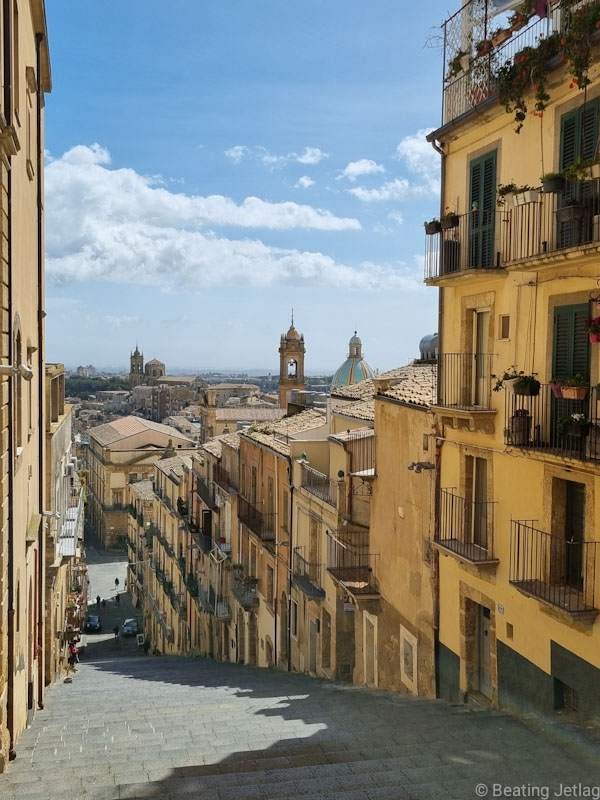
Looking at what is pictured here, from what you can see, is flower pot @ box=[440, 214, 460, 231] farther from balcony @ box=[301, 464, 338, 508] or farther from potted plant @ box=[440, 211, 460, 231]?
balcony @ box=[301, 464, 338, 508]

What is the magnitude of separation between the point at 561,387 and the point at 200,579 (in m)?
29.0

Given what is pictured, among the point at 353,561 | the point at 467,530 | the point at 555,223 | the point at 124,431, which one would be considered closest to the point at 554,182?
the point at 555,223

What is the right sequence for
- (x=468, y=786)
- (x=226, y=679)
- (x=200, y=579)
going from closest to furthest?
(x=468, y=786) < (x=226, y=679) < (x=200, y=579)

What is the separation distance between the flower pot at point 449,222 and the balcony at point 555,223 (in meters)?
1.50

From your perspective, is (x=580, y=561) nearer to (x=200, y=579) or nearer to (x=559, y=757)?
(x=559, y=757)

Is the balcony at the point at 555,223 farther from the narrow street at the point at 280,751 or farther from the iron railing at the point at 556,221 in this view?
the narrow street at the point at 280,751

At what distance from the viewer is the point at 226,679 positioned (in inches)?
874

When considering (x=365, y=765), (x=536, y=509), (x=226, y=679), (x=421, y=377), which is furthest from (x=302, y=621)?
(x=365, y=765)

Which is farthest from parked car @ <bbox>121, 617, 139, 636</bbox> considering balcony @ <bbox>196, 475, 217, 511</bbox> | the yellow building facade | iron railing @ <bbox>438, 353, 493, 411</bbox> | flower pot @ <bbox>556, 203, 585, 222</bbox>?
flower pot @ <bbox>556, 203, 585, 222</bbox>

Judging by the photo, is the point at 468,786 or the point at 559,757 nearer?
the point at 468,786

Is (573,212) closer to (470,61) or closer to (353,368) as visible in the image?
(470,61)

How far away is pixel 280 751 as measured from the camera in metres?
11.0

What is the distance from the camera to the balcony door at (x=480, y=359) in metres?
14.3

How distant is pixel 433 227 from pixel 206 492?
2387 cm
